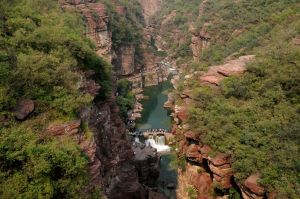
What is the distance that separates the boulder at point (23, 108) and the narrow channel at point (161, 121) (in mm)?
13236

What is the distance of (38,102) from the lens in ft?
49.4

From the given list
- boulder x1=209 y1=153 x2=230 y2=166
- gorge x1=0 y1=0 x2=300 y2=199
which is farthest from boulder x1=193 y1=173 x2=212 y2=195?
boulder x1=209 y1=153 x2=230 y2=166

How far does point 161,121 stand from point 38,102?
107 ft

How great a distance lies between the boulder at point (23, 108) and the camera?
14.1 m

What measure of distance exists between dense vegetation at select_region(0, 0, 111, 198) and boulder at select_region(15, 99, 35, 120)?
21 centimetres

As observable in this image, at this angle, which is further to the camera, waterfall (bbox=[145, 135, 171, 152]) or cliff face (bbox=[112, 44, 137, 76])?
cliff face (bbox=[112, 44, 137, 76])

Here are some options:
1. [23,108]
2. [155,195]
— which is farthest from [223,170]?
[23,108]

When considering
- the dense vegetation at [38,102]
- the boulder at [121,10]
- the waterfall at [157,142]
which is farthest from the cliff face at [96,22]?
the dense vegetation at [38,102]

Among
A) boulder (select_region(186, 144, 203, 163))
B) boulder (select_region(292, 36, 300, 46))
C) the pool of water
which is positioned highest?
boulder (select_region(292, 36, 300, 46))

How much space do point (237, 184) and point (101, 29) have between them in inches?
1615

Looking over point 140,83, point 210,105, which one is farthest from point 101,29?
point 210,105

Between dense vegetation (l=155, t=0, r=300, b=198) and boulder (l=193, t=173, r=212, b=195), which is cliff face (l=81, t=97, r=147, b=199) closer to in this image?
boulder (l=193, t=173, r=212, b=195)

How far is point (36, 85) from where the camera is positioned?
50.7 feet

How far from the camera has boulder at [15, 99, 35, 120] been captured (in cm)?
1409
